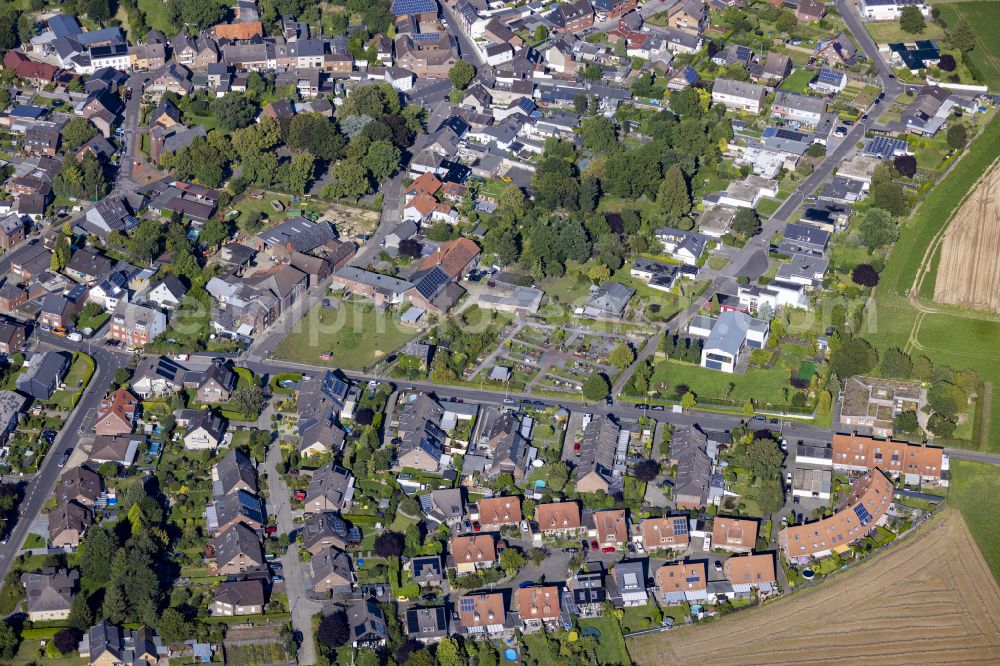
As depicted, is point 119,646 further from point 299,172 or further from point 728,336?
point 299,172

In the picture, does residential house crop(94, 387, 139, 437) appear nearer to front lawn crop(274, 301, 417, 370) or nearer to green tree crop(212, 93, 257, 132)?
front lawn crop(274, 301, 417, 370)

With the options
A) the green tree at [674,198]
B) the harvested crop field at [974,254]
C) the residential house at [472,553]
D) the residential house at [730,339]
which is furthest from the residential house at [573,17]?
the residential house at [472,553]

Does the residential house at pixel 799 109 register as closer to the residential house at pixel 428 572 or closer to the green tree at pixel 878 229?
the green tree at pixel 878 229

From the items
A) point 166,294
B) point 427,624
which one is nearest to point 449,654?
point 427,624

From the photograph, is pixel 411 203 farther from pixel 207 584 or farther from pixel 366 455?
pixel 207 584

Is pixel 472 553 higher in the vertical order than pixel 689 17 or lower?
lower

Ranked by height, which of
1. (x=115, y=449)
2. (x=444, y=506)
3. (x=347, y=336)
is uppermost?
(x=347, y=336)
